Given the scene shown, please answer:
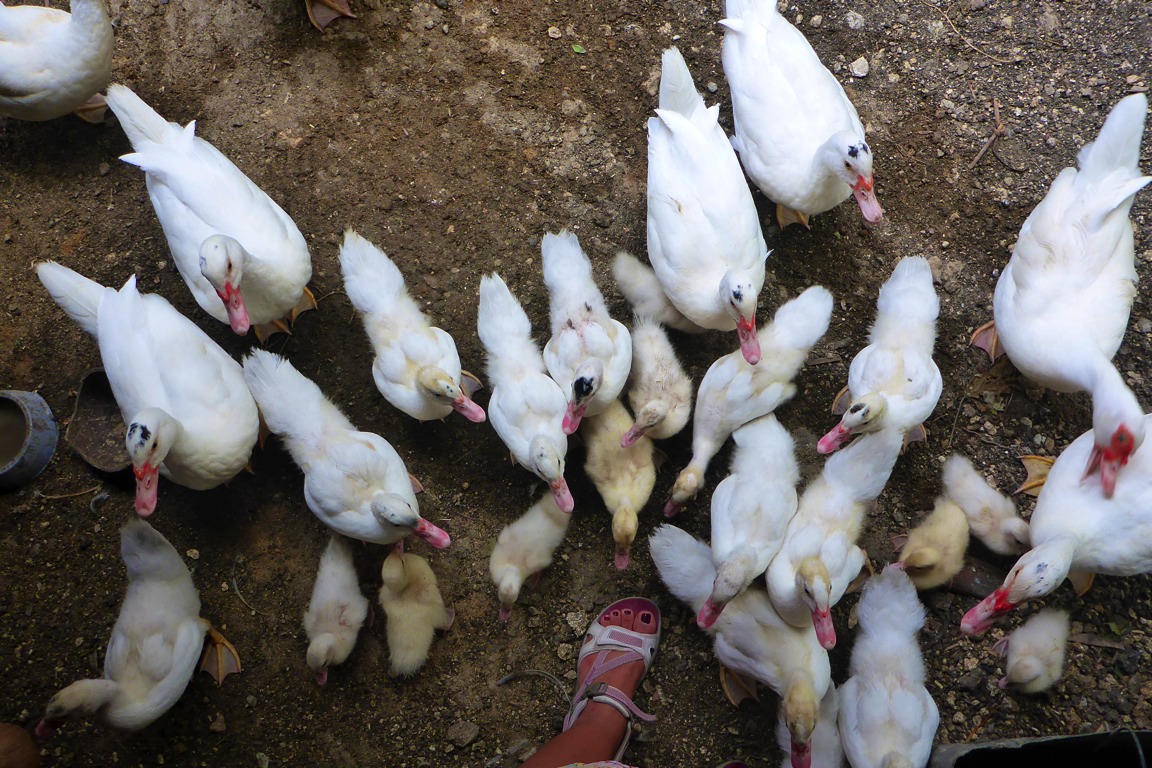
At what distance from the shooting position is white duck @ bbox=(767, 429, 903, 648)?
9.69ft

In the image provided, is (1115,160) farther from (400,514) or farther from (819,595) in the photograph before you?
(400,514)

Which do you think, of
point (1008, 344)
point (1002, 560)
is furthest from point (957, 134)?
point (1002, 560)

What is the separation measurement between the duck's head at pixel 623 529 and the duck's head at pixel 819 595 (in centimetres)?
67

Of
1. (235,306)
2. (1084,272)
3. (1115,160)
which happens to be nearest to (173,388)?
(235,306)

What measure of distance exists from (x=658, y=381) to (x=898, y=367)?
98 centimetres

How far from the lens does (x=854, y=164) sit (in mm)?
3104

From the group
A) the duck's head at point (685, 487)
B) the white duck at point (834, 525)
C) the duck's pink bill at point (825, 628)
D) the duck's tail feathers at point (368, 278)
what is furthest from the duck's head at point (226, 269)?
the duck's pink bill at point (825, 628)

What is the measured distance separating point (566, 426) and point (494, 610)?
91 centimetres

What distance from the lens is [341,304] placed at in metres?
3.64

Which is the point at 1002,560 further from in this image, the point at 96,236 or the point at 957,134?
the point at 96,236

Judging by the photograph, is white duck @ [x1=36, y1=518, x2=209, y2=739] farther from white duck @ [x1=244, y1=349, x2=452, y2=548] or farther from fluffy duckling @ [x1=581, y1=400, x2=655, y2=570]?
fluffy duckling @ [x1=581, y1=400, x2=655, y2=570]

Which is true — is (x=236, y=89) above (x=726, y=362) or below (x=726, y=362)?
above

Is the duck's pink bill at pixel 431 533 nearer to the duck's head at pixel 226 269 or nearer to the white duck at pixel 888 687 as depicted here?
the duck's head at pixel 226 269

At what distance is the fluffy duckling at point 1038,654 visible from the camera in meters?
2.98
